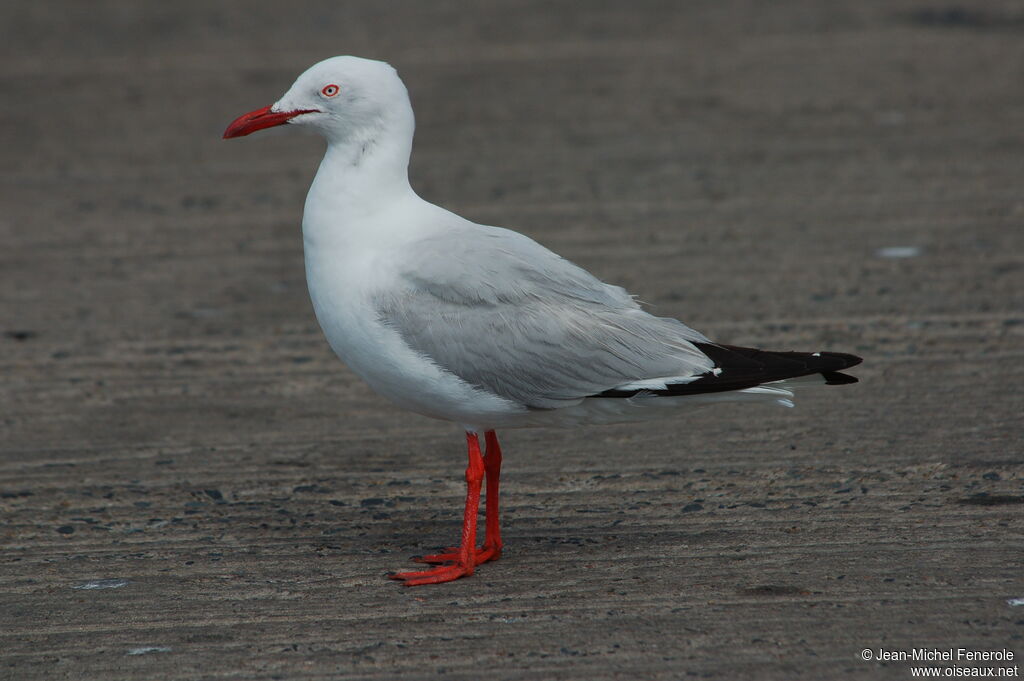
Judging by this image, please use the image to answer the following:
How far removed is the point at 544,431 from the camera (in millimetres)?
5227

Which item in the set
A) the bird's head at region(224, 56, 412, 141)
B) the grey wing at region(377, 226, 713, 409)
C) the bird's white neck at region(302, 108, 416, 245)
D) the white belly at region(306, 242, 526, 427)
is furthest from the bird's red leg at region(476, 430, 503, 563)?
the bird's head at region(224, 56, 412, 141)

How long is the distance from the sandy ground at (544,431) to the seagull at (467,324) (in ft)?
1.52

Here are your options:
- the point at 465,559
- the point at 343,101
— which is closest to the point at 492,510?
the point at 465,559

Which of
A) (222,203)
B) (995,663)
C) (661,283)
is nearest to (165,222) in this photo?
(222,203)

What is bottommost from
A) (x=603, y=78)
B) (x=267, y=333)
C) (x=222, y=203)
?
(x=267, y=333)

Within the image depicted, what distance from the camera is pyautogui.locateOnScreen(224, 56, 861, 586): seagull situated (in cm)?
387

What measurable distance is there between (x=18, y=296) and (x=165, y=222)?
51.2 inches

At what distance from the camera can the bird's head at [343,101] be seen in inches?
160

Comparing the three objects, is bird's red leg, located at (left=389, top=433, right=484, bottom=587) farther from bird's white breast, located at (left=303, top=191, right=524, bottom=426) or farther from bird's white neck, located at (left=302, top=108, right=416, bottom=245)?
bird's white neck, located at (left=302, top=108, right=416, bottom=245)

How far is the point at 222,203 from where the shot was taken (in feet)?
26.8

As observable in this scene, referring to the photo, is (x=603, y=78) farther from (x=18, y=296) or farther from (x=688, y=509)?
(x=688, y=509)

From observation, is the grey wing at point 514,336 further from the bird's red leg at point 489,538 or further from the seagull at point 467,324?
the bird's red leg at point 489,538

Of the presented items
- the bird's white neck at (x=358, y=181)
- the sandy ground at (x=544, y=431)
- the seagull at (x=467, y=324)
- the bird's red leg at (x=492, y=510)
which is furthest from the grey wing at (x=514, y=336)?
the sandy ground at (x=544, y=431)

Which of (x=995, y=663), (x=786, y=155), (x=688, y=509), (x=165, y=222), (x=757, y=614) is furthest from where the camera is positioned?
(x=786, y=155)
